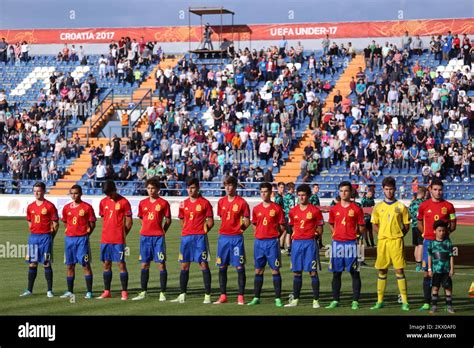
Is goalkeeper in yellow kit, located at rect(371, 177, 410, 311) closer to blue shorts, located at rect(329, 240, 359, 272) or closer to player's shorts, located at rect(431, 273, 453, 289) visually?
blue shorts, located at rect(329, 240, 359, 272)

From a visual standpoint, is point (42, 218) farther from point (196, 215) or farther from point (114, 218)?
point (196, 215)

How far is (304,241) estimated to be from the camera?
1680cm

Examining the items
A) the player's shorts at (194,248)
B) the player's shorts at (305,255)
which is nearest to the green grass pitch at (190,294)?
the player's shorts at (305,255)

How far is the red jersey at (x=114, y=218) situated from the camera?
17.7m

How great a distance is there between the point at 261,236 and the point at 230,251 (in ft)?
2.04

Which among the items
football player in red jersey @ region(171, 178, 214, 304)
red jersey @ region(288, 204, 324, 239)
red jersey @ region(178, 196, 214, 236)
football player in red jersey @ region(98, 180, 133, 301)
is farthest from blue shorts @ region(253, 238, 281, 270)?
football player in red jersey @ region(98, 180, 133, 301)

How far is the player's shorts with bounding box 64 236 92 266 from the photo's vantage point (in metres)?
17.6

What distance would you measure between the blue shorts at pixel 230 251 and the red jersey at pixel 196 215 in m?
0.45

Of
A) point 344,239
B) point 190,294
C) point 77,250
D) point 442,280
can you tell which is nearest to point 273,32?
point 190,294

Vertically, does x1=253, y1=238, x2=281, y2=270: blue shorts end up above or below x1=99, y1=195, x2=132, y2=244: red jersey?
below

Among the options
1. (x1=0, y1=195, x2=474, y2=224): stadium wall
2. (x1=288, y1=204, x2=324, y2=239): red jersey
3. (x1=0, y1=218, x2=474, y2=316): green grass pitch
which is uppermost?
(x1=288, y1=204, x2=324, y2=239): red jersey

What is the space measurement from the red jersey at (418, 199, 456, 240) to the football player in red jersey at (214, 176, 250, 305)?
3.12 m

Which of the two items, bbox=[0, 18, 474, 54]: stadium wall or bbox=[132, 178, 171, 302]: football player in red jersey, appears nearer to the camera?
bbox=[132, 178, 171, 302]: football player in red jersey
